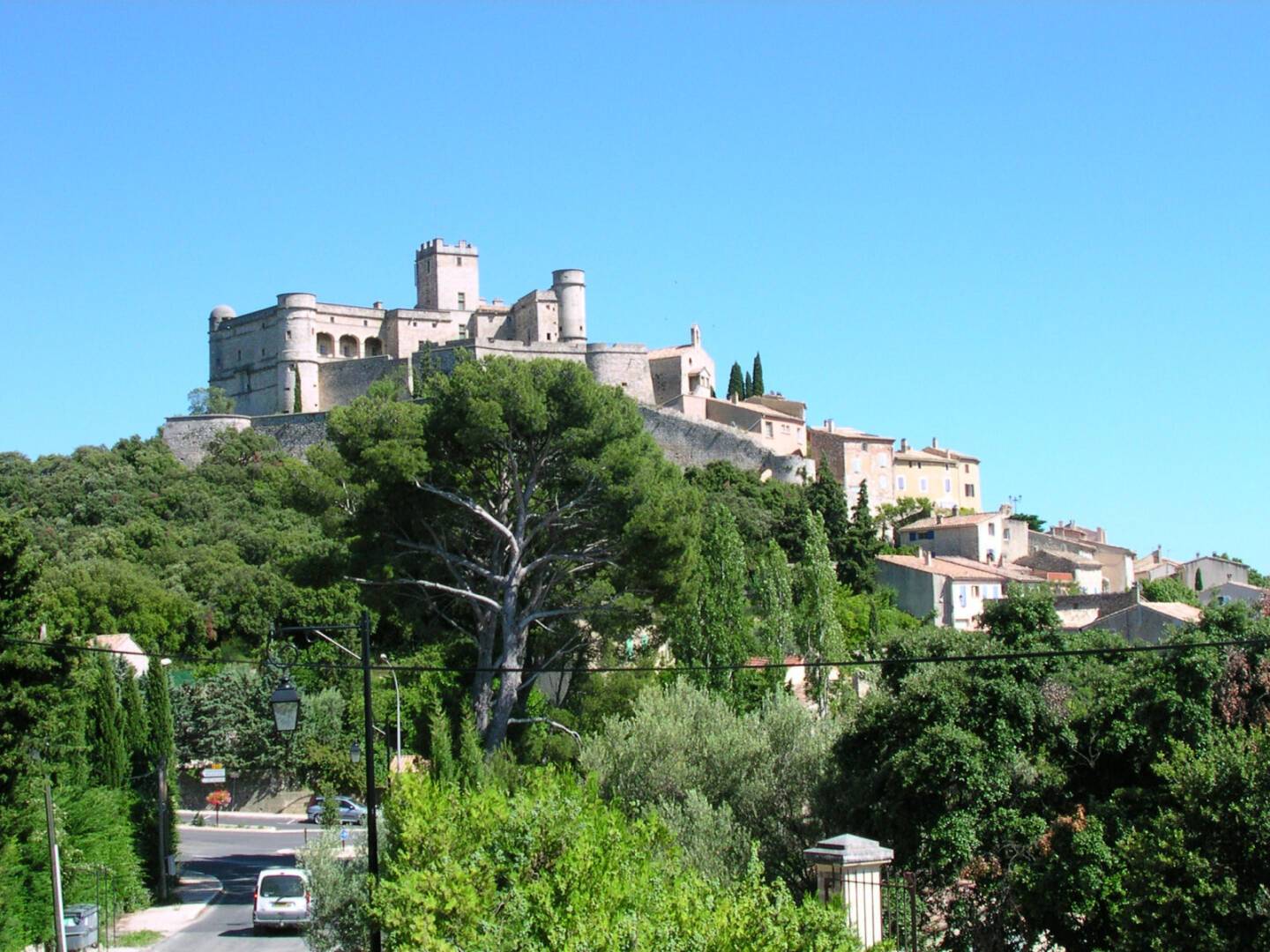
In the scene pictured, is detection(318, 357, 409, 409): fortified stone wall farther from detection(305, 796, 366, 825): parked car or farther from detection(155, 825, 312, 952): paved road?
detection(305, 796, 366, 825): parked car

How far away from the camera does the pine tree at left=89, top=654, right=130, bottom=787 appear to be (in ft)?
97.8

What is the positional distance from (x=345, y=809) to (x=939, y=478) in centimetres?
5173

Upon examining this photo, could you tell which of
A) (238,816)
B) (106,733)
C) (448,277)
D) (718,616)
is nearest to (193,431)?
(448,277)

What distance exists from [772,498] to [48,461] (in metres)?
35.5

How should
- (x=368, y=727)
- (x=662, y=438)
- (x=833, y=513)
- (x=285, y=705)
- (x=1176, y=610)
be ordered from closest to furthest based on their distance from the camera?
(x=368, y=727)
(x=285, y=705)
(x=1176, y=610)
(x=833, y=513)
(x=662, y=438)

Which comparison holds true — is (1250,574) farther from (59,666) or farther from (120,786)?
(59,666)

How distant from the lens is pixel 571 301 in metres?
98.3

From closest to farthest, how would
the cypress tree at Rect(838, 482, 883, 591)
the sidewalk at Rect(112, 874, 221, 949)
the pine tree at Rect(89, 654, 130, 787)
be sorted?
the sidewalk at Rect(112, 874, 221, 949) < the pine tree at Rect(89, 654, 130, 787) < the cypress tree at Rect(838, 482, 883, 591)

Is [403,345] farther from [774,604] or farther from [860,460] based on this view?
[774,604]

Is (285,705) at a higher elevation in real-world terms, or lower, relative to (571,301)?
lower

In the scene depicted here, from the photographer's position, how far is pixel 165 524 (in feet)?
232

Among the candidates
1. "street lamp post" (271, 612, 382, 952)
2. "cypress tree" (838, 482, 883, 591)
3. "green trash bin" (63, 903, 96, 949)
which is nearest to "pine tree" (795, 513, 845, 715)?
"cypress tree" (838, 482, 883, 591)

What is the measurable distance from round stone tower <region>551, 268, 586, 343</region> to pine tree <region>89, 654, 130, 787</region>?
68.8m

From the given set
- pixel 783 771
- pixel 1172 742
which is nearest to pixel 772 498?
pixel 783 771
